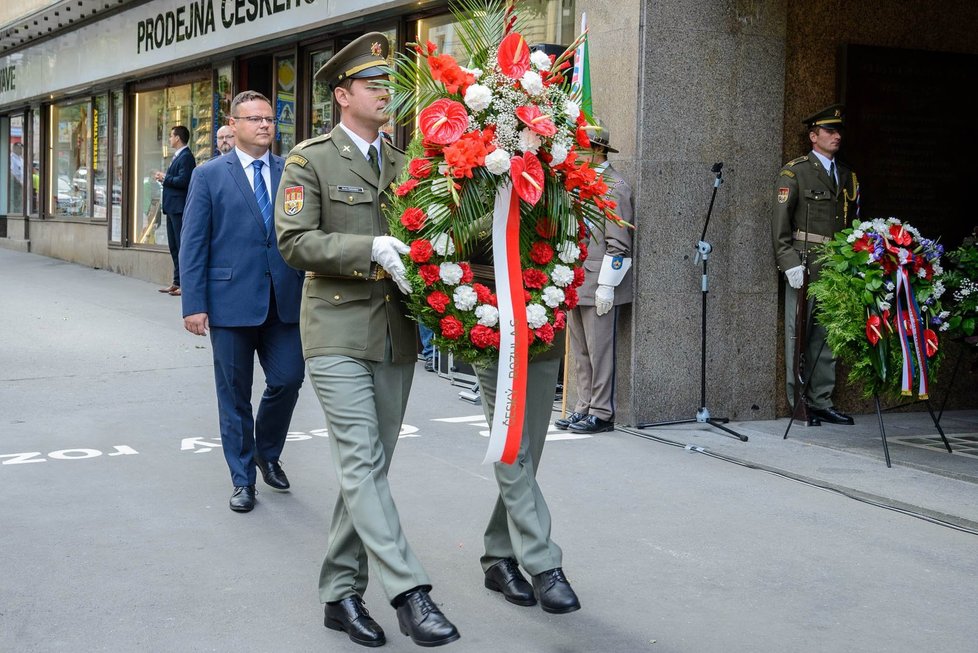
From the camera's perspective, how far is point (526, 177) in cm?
401

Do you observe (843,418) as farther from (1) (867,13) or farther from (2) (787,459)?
(1) (867,13)

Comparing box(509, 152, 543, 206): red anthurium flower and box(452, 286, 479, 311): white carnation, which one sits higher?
box(509, 152, 543, 206): red anthurium flower

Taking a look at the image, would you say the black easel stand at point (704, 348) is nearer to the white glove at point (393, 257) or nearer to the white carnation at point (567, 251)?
the white carnation at point (567, 251)

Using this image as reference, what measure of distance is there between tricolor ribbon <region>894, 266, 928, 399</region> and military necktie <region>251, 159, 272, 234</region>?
393cm

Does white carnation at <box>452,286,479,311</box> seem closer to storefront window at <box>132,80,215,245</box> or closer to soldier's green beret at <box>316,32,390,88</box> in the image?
soldier's green beret at <box>316,32,390,88</box>

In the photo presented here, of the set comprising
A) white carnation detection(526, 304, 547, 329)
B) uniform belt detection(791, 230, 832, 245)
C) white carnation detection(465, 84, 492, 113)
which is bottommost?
white carnation detection(526, 304, 547, 329)

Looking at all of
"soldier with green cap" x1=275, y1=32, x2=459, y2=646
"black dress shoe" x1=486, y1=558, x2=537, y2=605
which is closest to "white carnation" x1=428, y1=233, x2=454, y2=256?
"soldier with green cap" x1=275, y1=32, x2=459, y2=646

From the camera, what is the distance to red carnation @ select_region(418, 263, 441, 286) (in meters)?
4.04

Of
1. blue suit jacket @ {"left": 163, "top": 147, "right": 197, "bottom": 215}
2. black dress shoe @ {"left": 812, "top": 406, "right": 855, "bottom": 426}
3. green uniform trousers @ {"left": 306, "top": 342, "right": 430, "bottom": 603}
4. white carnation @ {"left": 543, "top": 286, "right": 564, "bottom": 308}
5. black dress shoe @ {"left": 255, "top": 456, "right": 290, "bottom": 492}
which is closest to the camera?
green uniform trousers @ {"left": 306, "top": 342, "right": 430, "bottom": 603}

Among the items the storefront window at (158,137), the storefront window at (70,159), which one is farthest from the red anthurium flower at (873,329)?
the storefront window at (70,159)

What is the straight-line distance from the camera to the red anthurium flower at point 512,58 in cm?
405

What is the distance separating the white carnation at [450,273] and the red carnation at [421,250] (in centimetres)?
7

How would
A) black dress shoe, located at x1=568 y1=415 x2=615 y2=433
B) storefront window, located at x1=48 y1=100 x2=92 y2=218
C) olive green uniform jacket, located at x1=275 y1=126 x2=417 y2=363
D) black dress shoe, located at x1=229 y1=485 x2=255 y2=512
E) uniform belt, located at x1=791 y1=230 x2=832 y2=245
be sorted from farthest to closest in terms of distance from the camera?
1. storefront window, located at x1=48 y1=100 x2=92 y2=218
2. uniform belt, located at x1=791 y1=230 x2=832 y2=245
3. black dress shoe, located at x1=568 y1=415 x2=615 y2=433
4. black dress shoe, located at x1=229 y1=485 x2=255 y2=512
5. olive green uniform jacket, located at x1=275 y1=126 x2=417 y2=363

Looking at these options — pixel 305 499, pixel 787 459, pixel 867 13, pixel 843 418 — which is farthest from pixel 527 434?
pixel 867 13
